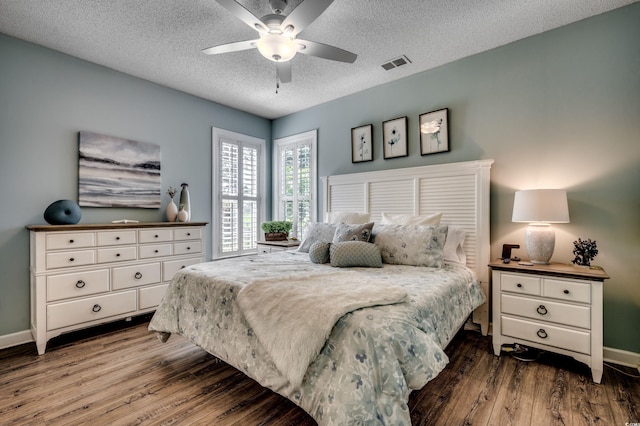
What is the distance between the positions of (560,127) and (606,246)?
1.05m

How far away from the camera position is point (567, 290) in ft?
7.02

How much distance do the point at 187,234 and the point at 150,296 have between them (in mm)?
766

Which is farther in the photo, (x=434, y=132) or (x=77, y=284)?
(x=434, y=132)

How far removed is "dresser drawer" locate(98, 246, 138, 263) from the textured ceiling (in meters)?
1.95

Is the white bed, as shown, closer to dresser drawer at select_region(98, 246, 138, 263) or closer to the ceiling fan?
dresser drawer at select_region(98, 246, 138, 263)

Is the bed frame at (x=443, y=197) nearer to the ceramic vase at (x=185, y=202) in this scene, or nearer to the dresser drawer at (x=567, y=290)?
the dresser drawer at (x=567, y=290)

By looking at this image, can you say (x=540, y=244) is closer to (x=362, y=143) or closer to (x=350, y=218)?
(x=350, y=218)

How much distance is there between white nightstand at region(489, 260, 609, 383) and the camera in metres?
2.04

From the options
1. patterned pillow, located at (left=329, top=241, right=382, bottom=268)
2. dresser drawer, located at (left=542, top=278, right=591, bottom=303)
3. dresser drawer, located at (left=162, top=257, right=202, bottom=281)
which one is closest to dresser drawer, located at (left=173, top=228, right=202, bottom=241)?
dresser drawer, located at (left=162, top=257, right=202, bottom=281)

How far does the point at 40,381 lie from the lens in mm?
2080

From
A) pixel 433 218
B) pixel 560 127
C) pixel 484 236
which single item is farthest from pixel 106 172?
pixel 560 127

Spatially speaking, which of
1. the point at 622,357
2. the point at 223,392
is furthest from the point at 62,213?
the point at 622,357

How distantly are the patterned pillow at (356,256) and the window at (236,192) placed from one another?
7.74ft

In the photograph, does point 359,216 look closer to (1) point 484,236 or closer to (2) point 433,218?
(2) point 433,218
